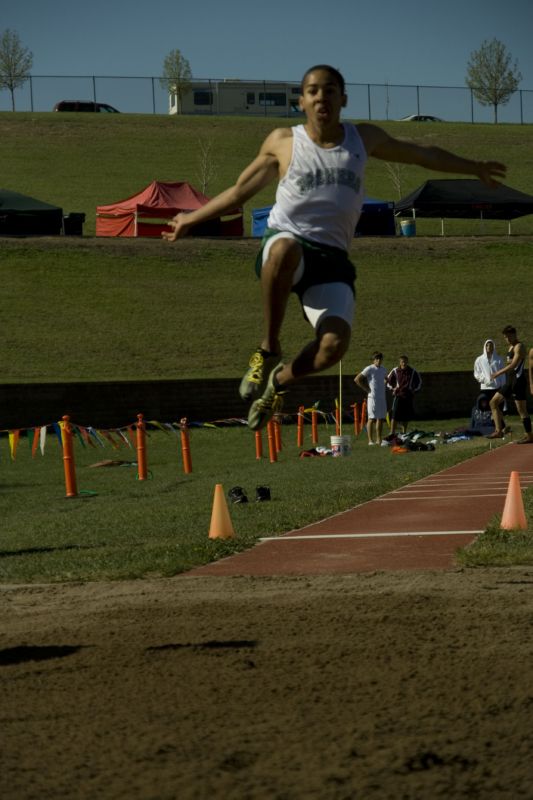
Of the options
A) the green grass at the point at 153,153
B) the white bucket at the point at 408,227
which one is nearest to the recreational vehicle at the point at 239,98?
the green grass at the point at 153,153

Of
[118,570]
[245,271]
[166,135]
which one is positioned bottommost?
[118,570]

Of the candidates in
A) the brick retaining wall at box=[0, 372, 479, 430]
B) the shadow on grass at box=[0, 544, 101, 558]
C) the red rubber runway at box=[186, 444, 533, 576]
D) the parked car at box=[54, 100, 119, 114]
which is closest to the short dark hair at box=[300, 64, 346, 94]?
the red rubber runway at box=[186, 444, 533, 576]

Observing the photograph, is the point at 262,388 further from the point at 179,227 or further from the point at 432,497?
the point at 432,497

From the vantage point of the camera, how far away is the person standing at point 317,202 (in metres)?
6.46

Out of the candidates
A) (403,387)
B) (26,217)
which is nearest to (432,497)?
(403,387)

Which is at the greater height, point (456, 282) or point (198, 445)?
point (456, 282)

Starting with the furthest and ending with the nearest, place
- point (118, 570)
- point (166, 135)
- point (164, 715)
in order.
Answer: point (166, 135)
point (118, 570)
point (164, 715)

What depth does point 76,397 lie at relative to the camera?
28.9 m

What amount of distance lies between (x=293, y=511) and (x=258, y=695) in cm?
804

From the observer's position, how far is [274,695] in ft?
17.5

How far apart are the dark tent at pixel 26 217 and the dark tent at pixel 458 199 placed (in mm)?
13832

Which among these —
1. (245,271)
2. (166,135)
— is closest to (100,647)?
(245,271)

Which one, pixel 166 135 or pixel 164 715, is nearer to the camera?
pixel 164 715

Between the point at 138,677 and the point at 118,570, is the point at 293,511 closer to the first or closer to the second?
the point at 118,570
